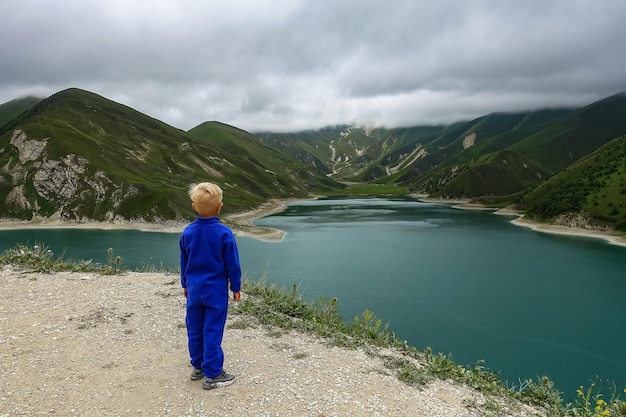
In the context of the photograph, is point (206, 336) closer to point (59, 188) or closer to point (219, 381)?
point (219, 381)

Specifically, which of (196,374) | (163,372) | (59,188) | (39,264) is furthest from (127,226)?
(196,374)

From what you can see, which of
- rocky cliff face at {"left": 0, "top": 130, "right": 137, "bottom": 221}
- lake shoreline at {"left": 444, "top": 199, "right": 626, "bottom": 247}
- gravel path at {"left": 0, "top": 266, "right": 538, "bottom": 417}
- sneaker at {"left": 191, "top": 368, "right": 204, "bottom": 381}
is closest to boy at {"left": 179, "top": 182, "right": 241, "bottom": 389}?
sneaker at {"left": 191, "top": 368, "right": 204, "bottom": 381}

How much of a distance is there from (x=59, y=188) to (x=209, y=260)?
4997 inches

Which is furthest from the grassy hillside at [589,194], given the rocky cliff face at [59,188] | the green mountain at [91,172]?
the rocky cliff face at [59,188]

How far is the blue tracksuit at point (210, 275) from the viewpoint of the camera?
6914mm

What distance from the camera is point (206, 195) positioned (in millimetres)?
6859

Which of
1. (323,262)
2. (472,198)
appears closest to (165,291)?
(323,262)

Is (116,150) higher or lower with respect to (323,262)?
higher

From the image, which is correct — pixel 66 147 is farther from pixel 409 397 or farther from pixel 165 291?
pixel 409 397

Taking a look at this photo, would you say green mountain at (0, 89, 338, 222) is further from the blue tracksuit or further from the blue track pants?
the blue tracksuit

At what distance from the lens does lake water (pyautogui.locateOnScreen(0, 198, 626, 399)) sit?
86.5 ft

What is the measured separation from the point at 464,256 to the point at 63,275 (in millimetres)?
58372

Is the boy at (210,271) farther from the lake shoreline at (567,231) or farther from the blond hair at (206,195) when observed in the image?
the lake shoreline at (567,231)

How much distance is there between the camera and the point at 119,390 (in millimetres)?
6746
